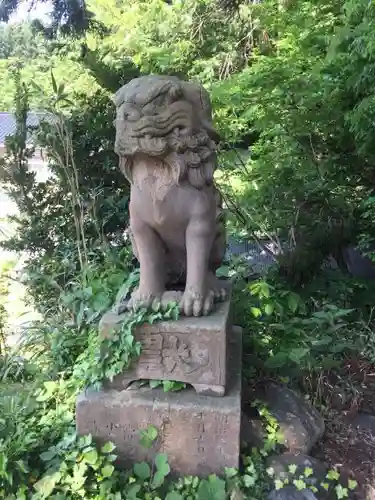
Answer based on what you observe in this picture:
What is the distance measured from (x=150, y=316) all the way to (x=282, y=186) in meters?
2.45

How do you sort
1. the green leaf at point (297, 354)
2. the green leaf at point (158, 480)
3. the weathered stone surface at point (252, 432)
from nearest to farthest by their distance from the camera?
the green leaf at point (158, 480) → the weathered stone surface at point (252, 432) → the green leaf at point (297, 354)

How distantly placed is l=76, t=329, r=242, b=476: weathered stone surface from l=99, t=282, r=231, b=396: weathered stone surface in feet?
0.21

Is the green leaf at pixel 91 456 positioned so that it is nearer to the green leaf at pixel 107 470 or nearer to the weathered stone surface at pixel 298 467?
the green leaf at pixel 107 470

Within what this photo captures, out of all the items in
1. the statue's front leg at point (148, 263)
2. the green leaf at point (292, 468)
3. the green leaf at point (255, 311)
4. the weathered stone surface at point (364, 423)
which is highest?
the statue's front leg at point (148, 263)

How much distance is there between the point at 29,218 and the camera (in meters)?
4.31

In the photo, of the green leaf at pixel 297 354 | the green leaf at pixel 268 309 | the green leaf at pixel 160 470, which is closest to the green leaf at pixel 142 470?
the green leaf at pixel 160 470

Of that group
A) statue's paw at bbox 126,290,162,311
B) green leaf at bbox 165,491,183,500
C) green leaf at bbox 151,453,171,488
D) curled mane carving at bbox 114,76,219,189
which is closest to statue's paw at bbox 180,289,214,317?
statue's paw at bbox 126,290,162,311

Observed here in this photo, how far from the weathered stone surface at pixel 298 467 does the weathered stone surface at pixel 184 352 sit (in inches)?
15.6

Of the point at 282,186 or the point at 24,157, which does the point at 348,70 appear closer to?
the point at 282,186

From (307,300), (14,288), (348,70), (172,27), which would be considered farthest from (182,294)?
(172,27)

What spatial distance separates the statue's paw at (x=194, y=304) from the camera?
1961 millimetres

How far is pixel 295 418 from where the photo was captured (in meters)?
2.15

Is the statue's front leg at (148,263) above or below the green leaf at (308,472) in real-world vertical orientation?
above

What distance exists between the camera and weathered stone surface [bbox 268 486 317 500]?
71.3 inches
